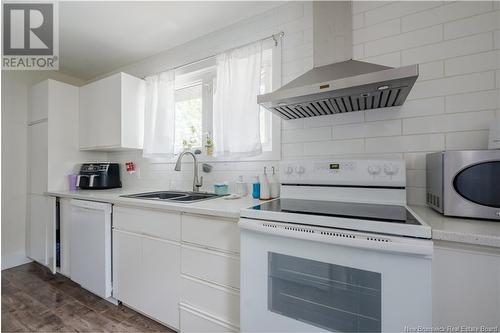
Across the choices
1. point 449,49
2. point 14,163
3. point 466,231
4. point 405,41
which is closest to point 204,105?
point 405,41

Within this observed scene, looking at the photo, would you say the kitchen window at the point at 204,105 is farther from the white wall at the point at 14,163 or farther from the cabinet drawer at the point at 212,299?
the white wall at the point at 14,163

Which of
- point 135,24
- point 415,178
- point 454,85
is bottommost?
point 415,178

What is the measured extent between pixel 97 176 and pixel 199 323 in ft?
6.31

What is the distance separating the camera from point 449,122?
4.55 feet

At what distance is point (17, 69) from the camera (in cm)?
272

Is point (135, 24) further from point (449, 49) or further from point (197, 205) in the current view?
point (449, 49)

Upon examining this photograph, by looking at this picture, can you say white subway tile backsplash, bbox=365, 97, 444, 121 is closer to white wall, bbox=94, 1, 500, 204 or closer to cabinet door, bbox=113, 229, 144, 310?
white wall, bbox=94, 1, 500, 204

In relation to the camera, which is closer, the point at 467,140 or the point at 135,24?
the point at 467,140

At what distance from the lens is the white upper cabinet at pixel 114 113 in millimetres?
2447

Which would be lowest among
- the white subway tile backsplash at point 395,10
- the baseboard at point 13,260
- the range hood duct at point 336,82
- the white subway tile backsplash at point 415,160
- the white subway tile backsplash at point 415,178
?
the baseboard at point 13,260

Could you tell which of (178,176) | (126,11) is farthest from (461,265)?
(126,11)

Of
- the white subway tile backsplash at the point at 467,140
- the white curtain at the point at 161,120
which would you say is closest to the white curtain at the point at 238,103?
the white curtain at the point at 161,120

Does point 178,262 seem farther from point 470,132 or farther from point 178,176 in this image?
point 470,132

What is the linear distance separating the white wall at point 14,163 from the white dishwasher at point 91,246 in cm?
108
